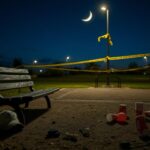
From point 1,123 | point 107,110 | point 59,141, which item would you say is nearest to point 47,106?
point 107,110

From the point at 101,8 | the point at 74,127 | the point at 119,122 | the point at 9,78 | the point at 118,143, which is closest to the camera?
the point at 118,143

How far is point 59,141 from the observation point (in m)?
4.75

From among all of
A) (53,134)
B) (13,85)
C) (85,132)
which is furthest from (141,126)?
(13,85)

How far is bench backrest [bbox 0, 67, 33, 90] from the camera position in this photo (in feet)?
21.8

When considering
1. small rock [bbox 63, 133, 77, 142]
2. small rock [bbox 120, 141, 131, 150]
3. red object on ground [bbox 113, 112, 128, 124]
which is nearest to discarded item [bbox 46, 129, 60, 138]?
small rock [bbox 63, 133, 77, 142]

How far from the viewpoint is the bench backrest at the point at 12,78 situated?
6.65m

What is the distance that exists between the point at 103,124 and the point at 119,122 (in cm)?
39

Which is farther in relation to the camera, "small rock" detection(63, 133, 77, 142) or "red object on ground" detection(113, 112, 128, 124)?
"red object on ground" detection(113, 112, 128, 124)

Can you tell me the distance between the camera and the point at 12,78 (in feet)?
23.8

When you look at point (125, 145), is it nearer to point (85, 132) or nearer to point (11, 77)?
point (85, 132)

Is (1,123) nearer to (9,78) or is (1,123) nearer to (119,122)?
(9,78)

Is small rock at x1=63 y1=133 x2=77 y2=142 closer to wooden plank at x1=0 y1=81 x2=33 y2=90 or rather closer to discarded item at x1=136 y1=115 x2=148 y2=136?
discarded item at x1=136 y1=115 x2=148 y2=136

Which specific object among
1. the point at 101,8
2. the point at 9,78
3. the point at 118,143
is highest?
the point at 101,8

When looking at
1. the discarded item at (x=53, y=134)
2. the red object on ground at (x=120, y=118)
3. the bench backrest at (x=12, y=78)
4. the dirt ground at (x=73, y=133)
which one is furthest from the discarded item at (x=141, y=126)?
the bench backrest at (x=12, y=78)
